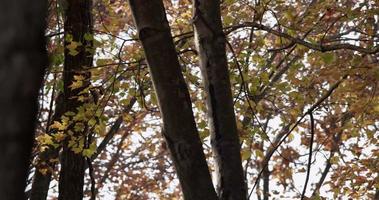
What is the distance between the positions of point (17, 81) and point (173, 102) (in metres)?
2.41

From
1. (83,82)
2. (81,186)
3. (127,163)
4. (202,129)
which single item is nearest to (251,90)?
(202,129)

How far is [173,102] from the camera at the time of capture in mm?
3205

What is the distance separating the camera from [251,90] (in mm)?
5348

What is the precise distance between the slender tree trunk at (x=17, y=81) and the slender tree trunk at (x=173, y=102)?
94.1 inches

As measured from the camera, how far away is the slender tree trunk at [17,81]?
790 millimetres

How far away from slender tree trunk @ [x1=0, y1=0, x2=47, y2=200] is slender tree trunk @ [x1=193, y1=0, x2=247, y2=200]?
2.95 meters

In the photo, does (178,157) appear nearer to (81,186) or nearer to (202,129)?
(202,129)

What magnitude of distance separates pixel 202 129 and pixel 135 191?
33.5 ft

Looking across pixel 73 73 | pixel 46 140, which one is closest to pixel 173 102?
pixel 46 140

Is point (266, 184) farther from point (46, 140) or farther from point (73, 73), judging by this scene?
point (46, 140)

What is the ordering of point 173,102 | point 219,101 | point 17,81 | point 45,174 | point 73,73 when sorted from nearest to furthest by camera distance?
point 17,81 → point 173,102 → point 219,101 → point 73,73 → point 45,174

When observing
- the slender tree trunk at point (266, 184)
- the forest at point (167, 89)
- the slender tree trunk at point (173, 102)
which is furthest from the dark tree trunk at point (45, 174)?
the slender tree trunk at point (266, 184)

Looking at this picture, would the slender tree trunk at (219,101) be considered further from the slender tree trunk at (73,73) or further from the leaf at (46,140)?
the slender tree trunk at (73,73)

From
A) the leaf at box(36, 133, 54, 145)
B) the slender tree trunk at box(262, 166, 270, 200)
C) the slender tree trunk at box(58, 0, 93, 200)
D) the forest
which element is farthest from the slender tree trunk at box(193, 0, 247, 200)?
the slender tree trunk at box(262, 166, 270, 200)
